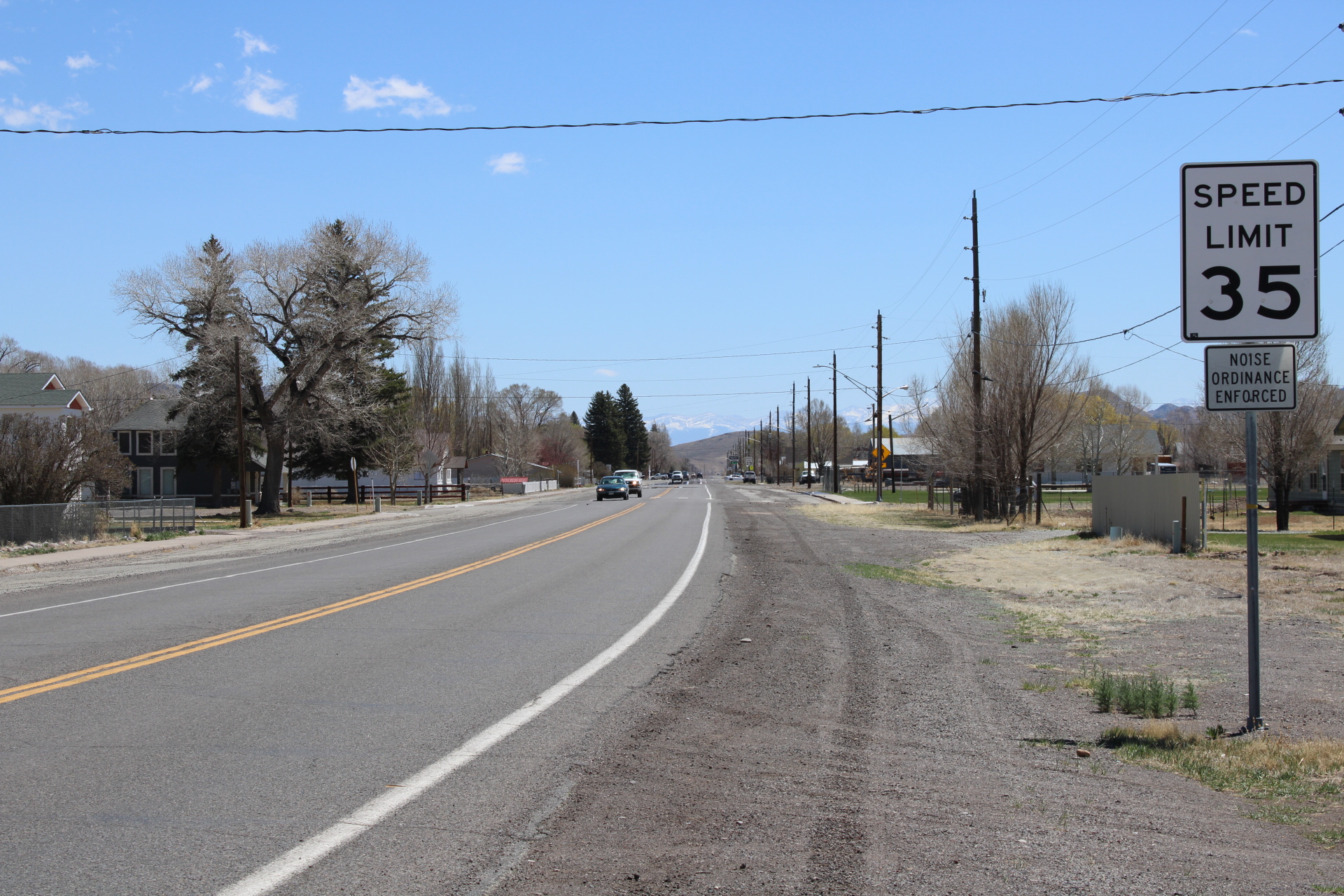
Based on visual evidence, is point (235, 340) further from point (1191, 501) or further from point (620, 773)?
point (620, 773)

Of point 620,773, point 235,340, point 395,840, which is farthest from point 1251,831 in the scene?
point 235,340

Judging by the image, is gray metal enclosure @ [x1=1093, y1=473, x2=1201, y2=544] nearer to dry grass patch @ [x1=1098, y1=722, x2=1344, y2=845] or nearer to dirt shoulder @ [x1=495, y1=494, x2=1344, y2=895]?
dirt shoulder @ [x1=495, y1=494, x2=1344, y2=895]

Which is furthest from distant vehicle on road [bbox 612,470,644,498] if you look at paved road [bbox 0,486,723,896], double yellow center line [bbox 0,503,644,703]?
paved road [bbox 0,486,723,896]

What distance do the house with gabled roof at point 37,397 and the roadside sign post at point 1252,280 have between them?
48.2 m

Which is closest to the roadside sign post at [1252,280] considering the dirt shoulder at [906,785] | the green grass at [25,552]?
the dirt shoulder at [906,785]

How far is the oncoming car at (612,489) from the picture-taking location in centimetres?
6200

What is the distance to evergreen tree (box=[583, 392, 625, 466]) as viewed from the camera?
13988 centimetres

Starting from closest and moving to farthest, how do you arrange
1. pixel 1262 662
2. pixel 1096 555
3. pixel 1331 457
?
pixel 1262 662, pixel 1096 555, pixel 1331 457

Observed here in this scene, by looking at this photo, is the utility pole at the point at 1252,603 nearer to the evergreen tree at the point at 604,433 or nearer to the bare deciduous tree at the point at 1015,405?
the bare deciduous tree at the point at 1015,405

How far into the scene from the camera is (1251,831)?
4.81 meters

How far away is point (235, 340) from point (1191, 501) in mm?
30490

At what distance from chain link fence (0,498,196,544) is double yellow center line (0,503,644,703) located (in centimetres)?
1440

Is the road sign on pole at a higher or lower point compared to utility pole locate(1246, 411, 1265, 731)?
higher

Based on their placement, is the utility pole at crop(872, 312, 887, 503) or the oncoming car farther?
the oncoming car
